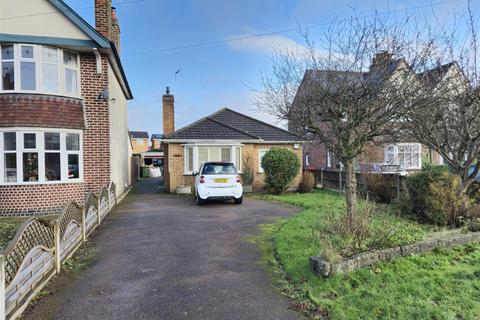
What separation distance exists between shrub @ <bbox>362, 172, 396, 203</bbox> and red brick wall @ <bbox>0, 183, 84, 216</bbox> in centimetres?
1079

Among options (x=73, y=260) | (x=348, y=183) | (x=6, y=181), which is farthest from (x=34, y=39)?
(x=348, y=183)

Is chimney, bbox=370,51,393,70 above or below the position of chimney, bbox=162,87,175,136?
below

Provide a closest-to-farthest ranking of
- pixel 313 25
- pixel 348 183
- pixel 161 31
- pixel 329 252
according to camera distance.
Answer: pixel 329 252, pixel 348 183, pixel 313 25, pixel 161 31

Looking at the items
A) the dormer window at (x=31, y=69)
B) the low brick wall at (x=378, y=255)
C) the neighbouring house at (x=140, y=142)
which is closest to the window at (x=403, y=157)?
the low brick wall at (x=378, y=255)

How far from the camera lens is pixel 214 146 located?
61.1 ft

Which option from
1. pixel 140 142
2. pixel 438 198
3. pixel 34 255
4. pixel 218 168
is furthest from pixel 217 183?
pixel 140 142

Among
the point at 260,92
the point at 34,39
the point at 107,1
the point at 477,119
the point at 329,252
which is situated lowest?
the point at 329,252

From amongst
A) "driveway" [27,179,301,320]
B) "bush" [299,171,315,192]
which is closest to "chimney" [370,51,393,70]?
"driveway" [27,179,301,320]

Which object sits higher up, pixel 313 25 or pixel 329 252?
pixel 313 25

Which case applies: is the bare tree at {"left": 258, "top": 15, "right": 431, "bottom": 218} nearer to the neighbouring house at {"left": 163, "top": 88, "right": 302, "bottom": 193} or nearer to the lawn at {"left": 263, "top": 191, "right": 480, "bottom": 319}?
the lawn at {"left": 263, "top": 191, "right": 480, "bottom": 319}

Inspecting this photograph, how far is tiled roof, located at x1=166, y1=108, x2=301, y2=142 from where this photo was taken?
18719 millimetres

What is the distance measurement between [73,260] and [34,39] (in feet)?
29.6

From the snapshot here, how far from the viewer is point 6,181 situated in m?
11.7

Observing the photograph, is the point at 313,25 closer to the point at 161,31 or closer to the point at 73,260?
the point at 73,260
